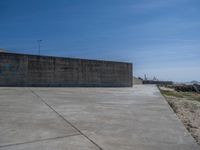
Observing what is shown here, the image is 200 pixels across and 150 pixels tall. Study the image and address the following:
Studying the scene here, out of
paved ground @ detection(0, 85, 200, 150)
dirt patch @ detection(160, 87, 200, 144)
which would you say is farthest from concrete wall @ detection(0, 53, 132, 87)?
paved ground @ detection(0, 85, 200, 150)

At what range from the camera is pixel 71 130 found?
348 cm

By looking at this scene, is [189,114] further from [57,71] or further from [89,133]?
[57,71]

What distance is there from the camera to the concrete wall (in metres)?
14.6

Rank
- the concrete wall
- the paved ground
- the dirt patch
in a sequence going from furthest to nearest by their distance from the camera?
the concrete wall → the dirt patch → the paved ground

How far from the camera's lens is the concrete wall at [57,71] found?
1455 cm

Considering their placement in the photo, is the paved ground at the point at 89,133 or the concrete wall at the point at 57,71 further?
the concrete wall at the point at 57,71

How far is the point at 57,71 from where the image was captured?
1673 cm

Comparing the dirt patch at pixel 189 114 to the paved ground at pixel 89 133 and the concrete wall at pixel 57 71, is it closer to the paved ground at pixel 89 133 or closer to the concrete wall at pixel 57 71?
the paved ground at pixel 89 133

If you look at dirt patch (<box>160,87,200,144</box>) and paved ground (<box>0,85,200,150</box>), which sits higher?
paved ground (<box>0,85,200,150</box>)

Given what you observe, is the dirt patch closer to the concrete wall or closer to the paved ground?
the paved ground

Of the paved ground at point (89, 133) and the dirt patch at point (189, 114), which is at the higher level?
the paved ground at point (89, 133)

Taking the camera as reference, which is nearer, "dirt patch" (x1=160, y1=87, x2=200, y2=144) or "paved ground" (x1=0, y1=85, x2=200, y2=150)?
"paved ground" (x1=0, y1=85, x2=200, y2=150)

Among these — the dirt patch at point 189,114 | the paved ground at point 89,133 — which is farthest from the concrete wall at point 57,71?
the paved ground at point 89,133

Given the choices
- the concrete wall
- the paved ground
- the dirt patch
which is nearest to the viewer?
the paved ground
